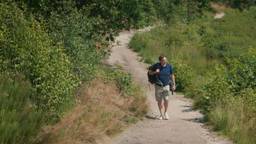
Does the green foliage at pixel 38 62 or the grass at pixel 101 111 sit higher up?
the green foliage at pixel 38 62

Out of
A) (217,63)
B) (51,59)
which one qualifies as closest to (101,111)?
(51,59)

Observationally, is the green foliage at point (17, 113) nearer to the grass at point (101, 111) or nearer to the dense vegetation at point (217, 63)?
the grass at point (101, 111)

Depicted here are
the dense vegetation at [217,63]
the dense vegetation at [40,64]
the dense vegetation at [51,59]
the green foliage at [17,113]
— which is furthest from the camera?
the dense vegetation at [217,63]

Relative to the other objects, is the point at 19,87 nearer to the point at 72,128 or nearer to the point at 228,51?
the point at 72,128

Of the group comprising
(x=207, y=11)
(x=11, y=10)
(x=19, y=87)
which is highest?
(x=11, y=10)

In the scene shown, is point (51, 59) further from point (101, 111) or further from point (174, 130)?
point (174, 130)

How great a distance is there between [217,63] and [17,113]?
61.1 feet

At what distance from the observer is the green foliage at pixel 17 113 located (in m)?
9.55

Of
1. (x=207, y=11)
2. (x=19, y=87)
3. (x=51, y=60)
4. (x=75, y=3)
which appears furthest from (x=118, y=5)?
(x=207, y=11)

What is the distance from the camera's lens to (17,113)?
10.1 metres

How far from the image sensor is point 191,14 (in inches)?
2024

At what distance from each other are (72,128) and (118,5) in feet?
34.1

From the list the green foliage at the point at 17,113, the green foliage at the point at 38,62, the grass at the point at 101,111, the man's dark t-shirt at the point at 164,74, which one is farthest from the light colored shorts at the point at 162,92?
the green foliage at the point at 17,113

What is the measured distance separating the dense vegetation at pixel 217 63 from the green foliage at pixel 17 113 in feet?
15.3
